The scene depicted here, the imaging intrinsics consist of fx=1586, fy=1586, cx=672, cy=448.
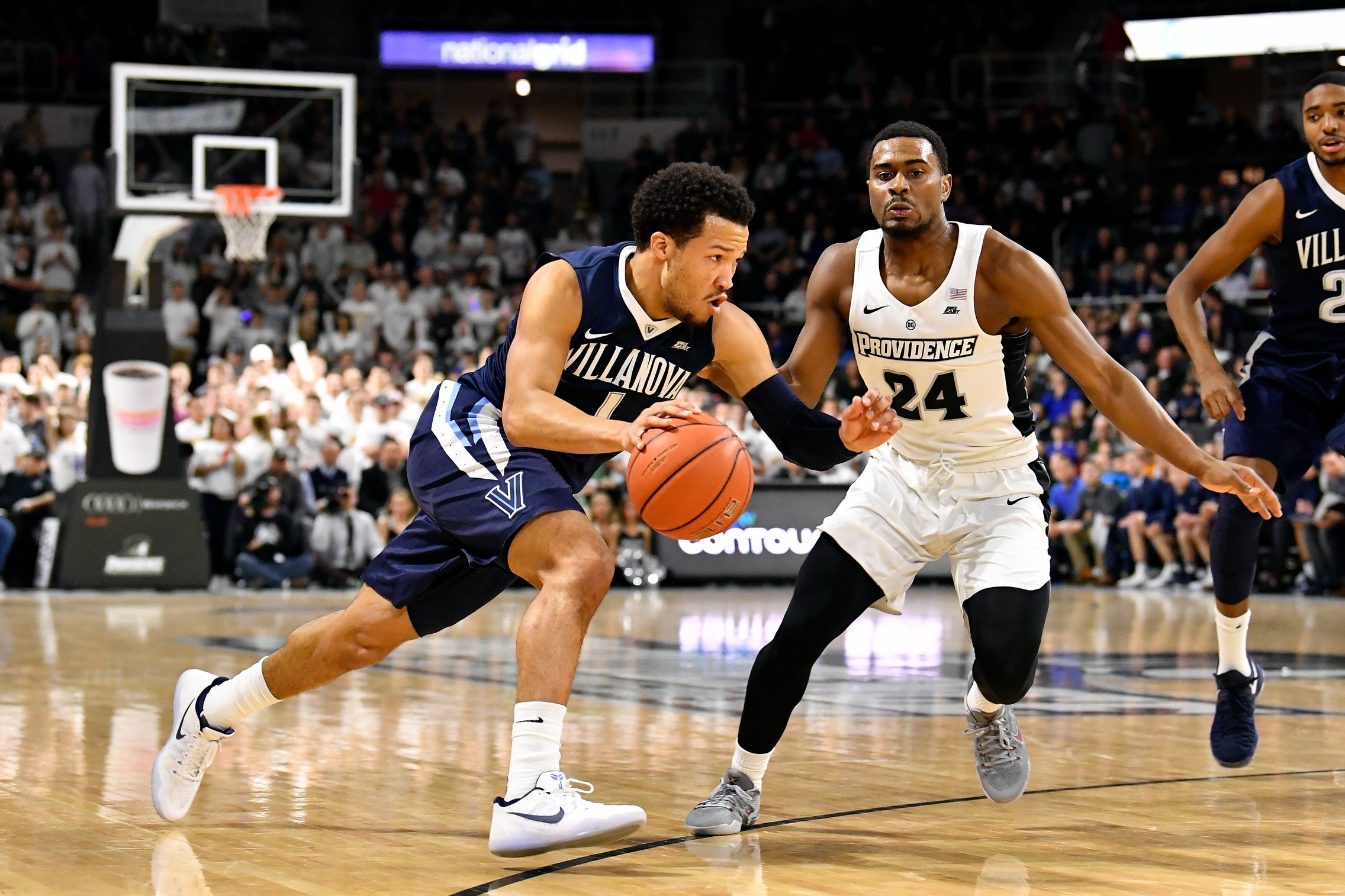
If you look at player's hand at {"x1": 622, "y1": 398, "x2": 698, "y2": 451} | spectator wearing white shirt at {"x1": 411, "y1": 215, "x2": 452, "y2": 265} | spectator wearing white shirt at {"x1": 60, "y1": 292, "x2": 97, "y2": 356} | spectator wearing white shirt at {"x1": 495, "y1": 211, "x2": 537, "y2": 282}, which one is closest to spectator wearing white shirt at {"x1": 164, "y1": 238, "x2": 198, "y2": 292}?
spectator wearing white shirt at {"x1": 60, "y1": 292, "x2": 97, "y2": 356}

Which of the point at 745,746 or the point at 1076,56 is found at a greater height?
the point at 1076,56

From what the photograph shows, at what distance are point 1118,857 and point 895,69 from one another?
23.4m

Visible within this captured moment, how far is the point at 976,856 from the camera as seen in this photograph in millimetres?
4180

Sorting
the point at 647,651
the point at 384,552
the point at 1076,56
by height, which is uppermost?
the point at 1076,56

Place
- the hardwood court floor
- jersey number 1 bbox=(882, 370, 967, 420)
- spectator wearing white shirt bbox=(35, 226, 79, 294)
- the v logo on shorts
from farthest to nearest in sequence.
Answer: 1. spectator wearing white shirt bbox=(35, 226, 79, 294)
2. jersey number 1 bbox=(882, 370, 967, 420)
3. the v logo on shorts
4. the hardwood court floor

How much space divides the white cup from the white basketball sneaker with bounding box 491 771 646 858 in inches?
461

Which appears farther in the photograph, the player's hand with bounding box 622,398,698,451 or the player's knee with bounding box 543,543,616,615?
the player's knee with bounding box 543,543,616,615

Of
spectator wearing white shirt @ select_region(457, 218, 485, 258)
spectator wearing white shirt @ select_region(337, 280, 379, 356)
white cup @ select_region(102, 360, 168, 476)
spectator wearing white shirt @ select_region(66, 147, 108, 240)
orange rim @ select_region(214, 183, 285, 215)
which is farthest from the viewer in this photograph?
spectator wearing white shirt @ select_region(457, 218, 485, 258)

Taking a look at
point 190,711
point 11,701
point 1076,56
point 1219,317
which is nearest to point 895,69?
point 1076,56

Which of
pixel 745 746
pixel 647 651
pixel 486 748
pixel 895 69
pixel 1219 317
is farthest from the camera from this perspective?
pixel 895 69

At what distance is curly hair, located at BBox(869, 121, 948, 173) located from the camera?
187 inches

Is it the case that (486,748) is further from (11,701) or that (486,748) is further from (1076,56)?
(1076,56)

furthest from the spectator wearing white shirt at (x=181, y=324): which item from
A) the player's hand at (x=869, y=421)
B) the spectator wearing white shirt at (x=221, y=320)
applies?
the player's hand at (x=869, y=421)

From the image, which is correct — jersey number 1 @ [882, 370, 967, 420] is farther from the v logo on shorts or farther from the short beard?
the v logo on shorts
